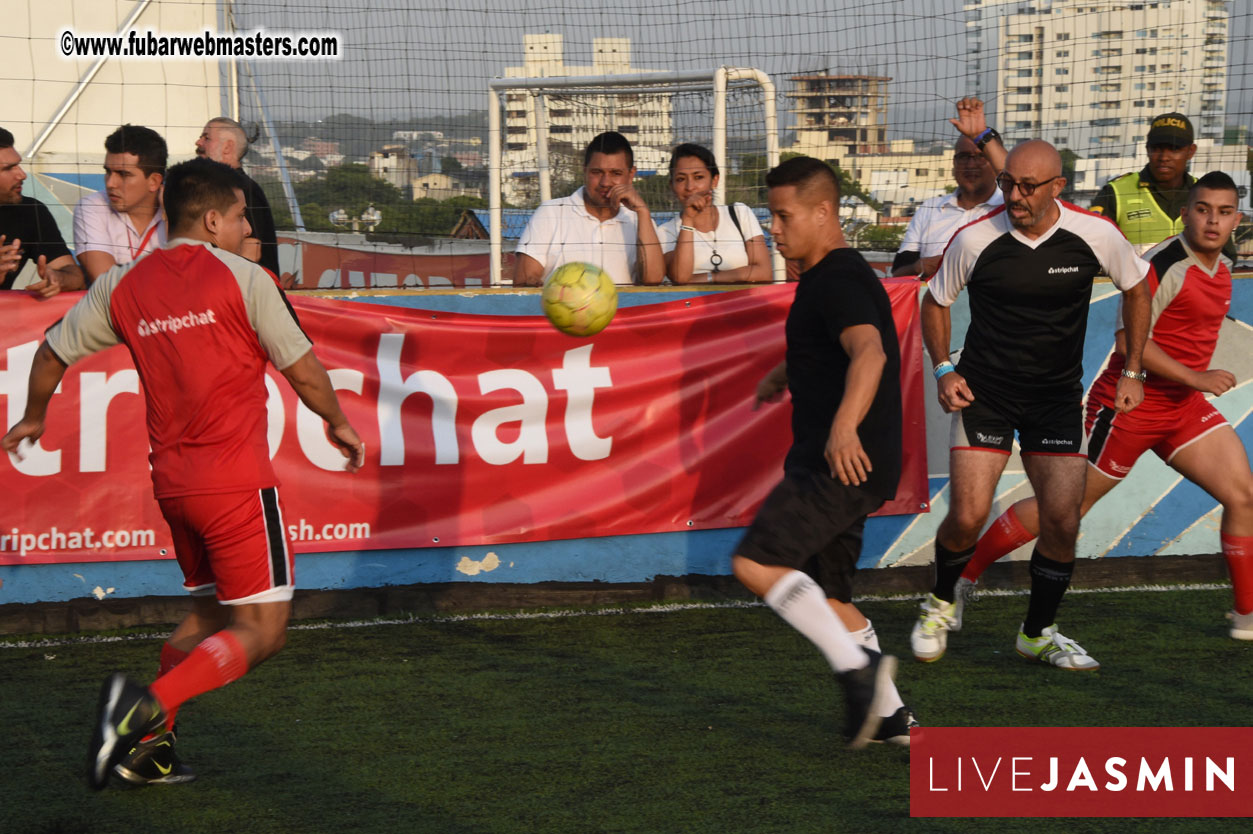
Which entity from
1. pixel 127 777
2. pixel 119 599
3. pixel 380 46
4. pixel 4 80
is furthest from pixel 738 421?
pixel 4 80

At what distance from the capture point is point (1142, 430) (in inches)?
255

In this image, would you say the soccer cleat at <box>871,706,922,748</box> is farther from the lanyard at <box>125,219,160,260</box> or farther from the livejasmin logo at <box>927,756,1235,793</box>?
the lanyard at <box>125,219,160,260</box>

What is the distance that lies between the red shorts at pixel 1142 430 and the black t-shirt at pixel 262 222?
4.35m

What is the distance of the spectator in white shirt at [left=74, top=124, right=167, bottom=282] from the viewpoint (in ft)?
23.4

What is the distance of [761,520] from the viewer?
4.73 meters

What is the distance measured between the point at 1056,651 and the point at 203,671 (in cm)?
358

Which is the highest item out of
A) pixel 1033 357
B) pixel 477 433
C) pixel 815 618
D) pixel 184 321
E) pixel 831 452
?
pixel 184 321

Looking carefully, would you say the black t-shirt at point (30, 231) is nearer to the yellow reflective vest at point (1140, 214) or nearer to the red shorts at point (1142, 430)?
the red shorts at point (1142, 430)

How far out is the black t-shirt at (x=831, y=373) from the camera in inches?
184

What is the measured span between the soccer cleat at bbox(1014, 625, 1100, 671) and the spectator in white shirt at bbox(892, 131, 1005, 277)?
269 cm

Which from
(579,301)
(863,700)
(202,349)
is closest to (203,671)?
(202,349)

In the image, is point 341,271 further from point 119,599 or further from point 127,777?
point 127,777

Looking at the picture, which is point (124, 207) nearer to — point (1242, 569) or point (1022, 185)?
point (1022, 185)

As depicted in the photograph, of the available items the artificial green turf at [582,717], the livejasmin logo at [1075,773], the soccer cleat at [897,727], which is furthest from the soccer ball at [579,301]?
the livejasmin logo at [1075,773]
